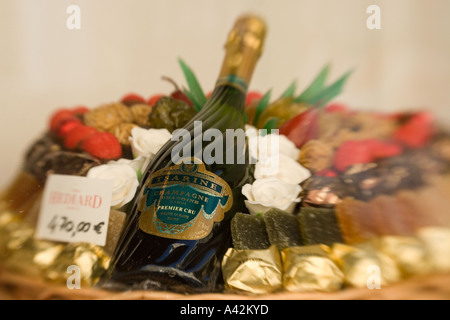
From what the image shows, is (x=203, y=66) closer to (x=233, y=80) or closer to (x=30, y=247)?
(x=233, y=80)

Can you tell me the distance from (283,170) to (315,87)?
0.17 meters

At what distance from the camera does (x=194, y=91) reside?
2.50 feet

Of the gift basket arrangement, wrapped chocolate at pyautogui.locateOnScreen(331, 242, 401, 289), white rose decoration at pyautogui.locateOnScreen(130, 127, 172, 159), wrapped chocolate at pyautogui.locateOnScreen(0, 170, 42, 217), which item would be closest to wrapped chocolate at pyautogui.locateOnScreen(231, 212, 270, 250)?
the gift basket arrangement

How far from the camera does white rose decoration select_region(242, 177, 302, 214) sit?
62 cm

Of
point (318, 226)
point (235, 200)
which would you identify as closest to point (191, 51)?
point (235, 200)

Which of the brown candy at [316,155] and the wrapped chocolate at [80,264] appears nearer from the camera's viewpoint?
the wrapped chocolate at [80,264]

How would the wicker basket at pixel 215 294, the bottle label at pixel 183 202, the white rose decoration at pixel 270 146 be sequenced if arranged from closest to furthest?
1. the wicker basket at pixel 215 294
2. the bottle label at pixel 183 202
3. the white rose decoration at pixel 270 146

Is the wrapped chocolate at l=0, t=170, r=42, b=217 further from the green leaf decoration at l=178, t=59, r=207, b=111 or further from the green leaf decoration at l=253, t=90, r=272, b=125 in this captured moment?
the green leaf decoration at l=253, t=90, r=272, b=125

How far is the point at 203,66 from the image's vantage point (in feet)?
2.39

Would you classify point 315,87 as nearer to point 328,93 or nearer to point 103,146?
point 328,93

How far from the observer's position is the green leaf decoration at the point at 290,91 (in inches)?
27.3

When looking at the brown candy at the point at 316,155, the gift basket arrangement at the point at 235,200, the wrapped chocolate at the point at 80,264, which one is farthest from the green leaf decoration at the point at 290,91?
the wrapped chocolate at the point at 80,264

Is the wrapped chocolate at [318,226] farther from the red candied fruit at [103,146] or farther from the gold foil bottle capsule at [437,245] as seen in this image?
the red candied fruit at [103,146]

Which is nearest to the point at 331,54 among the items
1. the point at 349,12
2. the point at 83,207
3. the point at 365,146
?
the point at 349,12
